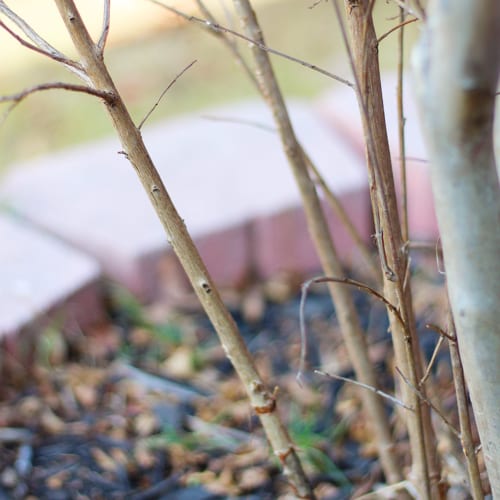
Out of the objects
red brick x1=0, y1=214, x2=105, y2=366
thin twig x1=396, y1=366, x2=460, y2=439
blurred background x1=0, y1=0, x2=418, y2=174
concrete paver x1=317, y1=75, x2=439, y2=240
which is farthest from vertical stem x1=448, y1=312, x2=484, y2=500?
blurred background x1=0, y1=0, x2=418, y2=174

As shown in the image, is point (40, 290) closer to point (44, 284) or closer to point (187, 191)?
point (44, 284)

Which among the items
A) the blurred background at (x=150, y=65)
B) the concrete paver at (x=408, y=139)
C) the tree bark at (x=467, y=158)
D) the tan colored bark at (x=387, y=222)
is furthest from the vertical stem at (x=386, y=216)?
the blurred background at (x=150, y=65)

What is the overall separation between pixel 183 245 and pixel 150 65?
3.44 metres

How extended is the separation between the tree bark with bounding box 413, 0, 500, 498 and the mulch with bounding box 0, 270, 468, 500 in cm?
68

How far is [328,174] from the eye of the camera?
7.07 feet

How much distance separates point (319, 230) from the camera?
1.15 meters

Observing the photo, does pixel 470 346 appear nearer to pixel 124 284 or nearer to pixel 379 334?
pixel 379 334

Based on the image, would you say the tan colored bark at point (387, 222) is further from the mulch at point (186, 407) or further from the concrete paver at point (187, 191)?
the concrete paver at point (187, 191)

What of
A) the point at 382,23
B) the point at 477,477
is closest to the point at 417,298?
the point at 477,477

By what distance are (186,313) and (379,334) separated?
1.66 ft

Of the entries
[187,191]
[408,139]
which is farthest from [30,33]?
[408,139]

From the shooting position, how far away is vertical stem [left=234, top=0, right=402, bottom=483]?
105 cm

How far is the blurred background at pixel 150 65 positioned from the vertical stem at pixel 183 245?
2.52m

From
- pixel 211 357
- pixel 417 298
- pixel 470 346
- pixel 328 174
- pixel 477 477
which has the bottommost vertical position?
pixel 477 477
